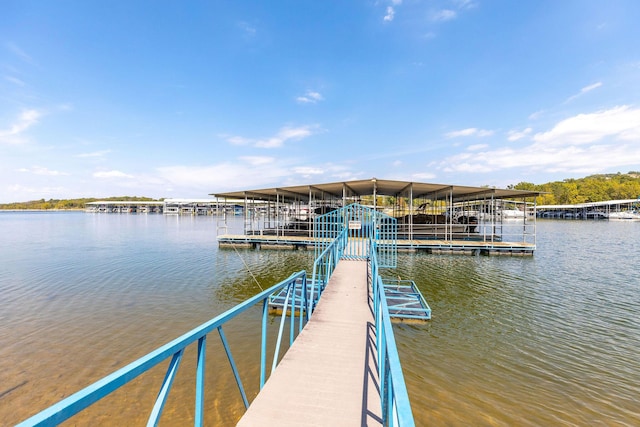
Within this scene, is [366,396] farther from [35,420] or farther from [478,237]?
[478,237]

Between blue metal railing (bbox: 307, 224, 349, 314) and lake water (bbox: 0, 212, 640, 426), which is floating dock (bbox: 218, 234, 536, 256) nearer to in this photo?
lake water (bbox: 0, 212, 640, 426)

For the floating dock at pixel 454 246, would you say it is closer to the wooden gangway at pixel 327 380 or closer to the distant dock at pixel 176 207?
the wooden gangway at pixel 327 380

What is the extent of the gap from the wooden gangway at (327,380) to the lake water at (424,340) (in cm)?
240

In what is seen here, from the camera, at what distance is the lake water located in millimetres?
5523

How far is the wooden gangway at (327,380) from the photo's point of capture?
2789 mm

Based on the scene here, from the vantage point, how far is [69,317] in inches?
380

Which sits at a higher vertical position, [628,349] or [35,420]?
[35,420]

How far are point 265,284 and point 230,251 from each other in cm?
1068

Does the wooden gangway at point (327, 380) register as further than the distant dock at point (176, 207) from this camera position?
No

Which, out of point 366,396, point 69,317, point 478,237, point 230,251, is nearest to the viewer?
point 366,396

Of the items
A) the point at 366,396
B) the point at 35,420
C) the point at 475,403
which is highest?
the point at 35,420

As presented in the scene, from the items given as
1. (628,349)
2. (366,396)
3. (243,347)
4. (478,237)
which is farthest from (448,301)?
(478,237)

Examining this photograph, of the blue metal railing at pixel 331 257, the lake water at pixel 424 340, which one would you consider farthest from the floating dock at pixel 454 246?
the blue metal railing at pixel 331 257

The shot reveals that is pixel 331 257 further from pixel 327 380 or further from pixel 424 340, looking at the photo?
pixel 327 380
